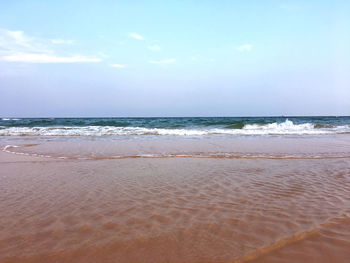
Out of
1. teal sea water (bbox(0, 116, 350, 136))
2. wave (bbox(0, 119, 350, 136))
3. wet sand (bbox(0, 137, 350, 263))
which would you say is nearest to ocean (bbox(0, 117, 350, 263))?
wet sand (bbox(0, 137, 350, 263))

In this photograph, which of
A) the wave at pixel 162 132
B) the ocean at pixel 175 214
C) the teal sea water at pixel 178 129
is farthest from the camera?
the teal sea water at pixel 178 129

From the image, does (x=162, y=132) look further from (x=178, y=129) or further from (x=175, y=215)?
(x=175, y=215)

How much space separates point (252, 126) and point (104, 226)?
28.6 m

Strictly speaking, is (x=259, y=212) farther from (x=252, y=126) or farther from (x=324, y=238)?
(x=252, y=126)

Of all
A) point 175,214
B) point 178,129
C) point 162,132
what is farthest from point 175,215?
point 178,129

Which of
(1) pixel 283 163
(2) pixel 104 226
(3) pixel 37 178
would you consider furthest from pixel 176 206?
(1) pixel 283 163

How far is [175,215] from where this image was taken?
3.41 metres

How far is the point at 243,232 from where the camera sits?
2865 millimetres

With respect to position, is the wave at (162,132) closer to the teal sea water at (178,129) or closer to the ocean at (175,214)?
the teal sea water at (178,129)

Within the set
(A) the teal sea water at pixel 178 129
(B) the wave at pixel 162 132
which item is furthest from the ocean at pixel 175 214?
(A) the teal sea water at pixel 178 129

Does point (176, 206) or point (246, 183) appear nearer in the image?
point (176, 206)

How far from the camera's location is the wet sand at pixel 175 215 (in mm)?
2465

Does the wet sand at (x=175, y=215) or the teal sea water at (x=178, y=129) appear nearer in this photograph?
the wet sand at (x=175, y=215)

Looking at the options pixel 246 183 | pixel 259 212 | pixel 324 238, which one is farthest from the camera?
pixel 246 183
